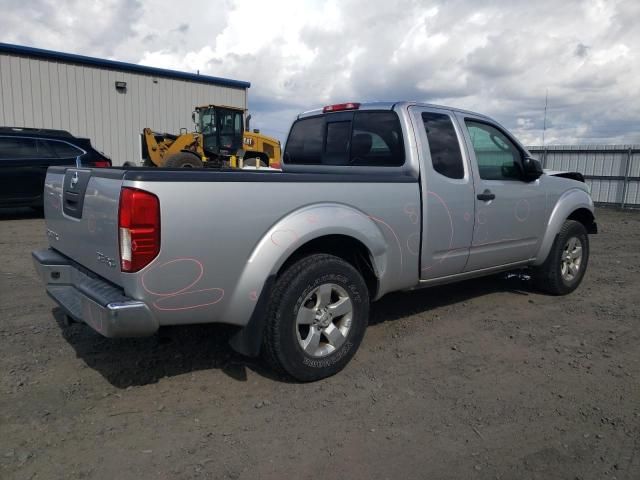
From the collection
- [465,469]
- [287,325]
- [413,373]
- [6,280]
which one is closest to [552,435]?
[465,469]

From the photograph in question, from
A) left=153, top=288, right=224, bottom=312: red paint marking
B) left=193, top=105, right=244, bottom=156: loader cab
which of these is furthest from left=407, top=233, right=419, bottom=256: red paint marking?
left=193, top=105, right=244, bottom=156: loader cab

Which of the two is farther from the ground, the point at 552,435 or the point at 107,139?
the point at 107,139

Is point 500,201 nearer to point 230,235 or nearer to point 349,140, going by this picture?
point 349,140

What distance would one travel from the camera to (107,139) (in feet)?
64.6

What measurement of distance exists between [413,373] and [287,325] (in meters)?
1.07

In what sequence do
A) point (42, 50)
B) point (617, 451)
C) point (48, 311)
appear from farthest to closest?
point (42, 50) → point (48, 311) → point (617, 451)

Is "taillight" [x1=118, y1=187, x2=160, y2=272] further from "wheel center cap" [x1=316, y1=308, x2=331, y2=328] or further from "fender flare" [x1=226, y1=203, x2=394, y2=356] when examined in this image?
"wheel center cap" [x1=316, y1=308, x2=331, y2=328]

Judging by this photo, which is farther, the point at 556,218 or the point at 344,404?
the point at 556,218

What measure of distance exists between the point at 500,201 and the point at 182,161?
36.9 ft

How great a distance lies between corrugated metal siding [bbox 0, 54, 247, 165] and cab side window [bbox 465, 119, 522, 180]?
17488 millimetres

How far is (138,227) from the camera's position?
8.79 feet

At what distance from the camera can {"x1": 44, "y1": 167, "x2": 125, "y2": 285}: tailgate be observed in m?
2.84

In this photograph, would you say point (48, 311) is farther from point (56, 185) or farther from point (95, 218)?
point (95, 218)

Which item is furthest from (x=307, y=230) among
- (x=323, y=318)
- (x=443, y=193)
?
(x=443, y=193)
